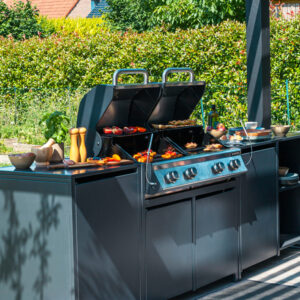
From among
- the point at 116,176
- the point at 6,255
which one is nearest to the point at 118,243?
the point at 116,176

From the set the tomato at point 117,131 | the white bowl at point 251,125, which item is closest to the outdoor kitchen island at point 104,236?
the tomato at point 117,131

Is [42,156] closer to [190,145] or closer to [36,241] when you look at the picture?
[36,241]

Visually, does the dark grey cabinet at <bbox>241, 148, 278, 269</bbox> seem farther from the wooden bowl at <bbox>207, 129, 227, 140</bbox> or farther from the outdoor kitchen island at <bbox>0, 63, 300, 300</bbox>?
the wooden bowl at <bbox>207, 129, 227, 140</bbox>

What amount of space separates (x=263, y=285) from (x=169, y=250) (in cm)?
109

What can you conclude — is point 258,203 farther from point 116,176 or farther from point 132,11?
point 132,11

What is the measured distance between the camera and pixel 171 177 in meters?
4.54

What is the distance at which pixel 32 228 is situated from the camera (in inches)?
161

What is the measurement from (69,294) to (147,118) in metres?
1.85

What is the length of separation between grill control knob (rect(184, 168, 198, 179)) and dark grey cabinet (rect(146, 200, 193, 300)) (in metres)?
0.23

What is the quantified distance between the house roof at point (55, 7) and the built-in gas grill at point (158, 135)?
1413 inches

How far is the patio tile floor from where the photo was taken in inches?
198

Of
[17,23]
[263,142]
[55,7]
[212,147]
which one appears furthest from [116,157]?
[55,7]

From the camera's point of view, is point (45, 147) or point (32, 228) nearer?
point (32, 228)

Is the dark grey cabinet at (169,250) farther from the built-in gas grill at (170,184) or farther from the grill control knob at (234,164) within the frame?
the grill control knob at (234,164)
